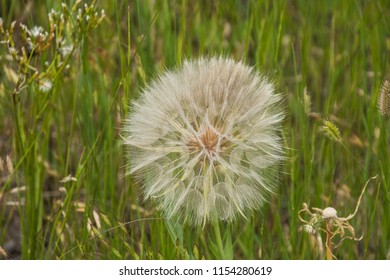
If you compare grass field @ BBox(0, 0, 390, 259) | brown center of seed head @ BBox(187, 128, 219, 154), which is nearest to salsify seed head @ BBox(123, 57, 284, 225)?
brown center of seed head @ BBox(187, 128, 219, 154)

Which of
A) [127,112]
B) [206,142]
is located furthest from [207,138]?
[127,112]

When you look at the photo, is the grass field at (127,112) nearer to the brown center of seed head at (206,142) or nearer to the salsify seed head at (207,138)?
the salsify seed head at (207,138)

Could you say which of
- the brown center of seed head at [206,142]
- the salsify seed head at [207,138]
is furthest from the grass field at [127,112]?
the brown center of seed head at [206,142]

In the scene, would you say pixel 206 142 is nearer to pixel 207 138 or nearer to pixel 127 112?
pixel 207 138

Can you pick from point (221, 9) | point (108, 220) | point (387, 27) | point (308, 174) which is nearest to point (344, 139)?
point (308, 174)
